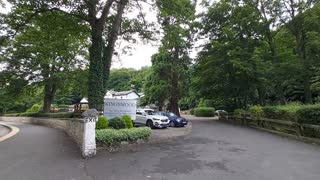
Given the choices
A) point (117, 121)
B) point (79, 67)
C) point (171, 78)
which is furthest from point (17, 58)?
point (117, 121)

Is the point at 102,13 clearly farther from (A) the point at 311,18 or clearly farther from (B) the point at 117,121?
(A) the point at 311,18

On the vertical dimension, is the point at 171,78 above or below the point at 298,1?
below

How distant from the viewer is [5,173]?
24.7ft

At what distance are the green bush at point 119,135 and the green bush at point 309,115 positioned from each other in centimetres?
731

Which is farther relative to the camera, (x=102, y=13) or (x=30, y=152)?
(x=102, y=13)

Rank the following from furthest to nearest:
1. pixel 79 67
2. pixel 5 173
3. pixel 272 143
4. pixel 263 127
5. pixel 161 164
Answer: pixel 79 67, pixel 263 127, pixel 272 143, pixel 161 164, pixel 5 173

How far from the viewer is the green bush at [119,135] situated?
35.0ft

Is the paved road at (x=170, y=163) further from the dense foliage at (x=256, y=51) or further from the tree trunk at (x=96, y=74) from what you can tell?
the dense foliage at (x=256, y=51)

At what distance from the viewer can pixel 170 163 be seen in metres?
8.65

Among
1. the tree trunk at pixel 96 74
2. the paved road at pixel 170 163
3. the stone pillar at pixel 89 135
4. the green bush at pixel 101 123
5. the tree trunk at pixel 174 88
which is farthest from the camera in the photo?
the tree trunk at pixel 174 88

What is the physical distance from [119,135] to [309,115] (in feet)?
28.4

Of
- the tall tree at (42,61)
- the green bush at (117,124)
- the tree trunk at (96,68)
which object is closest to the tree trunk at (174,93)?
the tall tree at (42,61)

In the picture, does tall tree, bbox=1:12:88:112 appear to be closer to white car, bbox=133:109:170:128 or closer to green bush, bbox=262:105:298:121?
white car, bbox=133:109:170:128

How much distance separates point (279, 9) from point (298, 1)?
5.34ft
